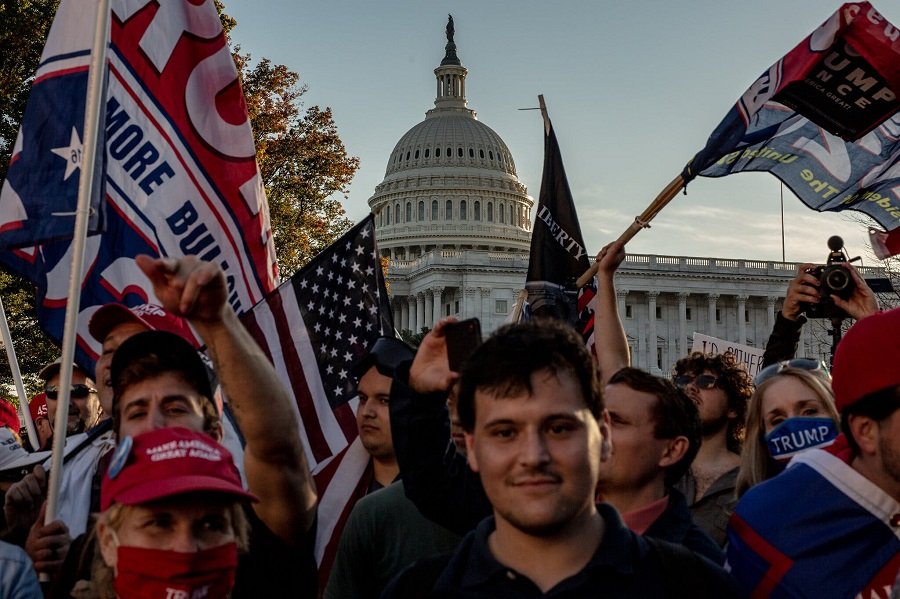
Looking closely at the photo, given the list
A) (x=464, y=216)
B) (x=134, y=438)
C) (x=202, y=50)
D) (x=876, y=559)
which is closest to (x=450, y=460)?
(x=134, y=438)

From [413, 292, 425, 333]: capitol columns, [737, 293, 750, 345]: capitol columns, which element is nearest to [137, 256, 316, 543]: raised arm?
[413, 292, 425, 333]: capitol columns

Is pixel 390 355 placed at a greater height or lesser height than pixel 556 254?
lesser

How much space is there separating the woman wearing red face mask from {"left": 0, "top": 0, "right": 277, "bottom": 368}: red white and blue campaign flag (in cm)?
246

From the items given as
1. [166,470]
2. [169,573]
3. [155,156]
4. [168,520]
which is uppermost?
[155,156]

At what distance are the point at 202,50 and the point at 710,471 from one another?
2.85 m

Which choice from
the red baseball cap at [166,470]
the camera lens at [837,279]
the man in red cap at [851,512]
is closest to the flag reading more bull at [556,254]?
the camera lens at [837,279]

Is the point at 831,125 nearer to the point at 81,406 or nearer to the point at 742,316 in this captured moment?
the point at 81,406

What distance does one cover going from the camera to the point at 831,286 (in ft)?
15.9

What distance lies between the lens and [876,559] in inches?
115

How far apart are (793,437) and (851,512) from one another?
3.88 ft

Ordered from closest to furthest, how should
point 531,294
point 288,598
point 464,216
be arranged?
point 288,598, point 531,294, point 464,216

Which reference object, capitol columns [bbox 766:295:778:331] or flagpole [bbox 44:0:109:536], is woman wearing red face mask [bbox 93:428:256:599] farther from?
capitol columns [bbox 766:295:778:331]

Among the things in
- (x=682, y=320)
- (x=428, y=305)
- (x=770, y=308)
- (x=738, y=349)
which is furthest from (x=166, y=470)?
(x=770, y=308)

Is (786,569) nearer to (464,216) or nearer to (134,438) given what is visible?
(134,438)
